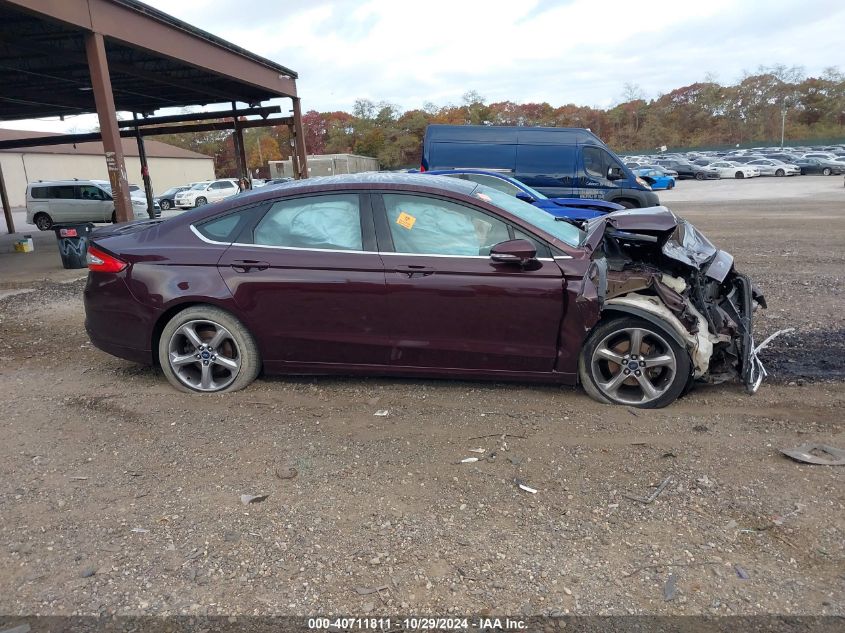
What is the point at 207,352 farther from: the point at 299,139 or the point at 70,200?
the point at 70,200

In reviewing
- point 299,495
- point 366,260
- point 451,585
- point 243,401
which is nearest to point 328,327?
point 366,260

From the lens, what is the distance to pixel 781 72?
8244cm

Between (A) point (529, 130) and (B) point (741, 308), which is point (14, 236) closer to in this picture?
(A) point (529, 130)

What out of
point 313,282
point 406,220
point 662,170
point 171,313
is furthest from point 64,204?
point 662,170

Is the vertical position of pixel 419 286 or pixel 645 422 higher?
pixel 419 286

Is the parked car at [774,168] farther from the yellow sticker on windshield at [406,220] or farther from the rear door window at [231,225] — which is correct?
the rear door window at [231,225]

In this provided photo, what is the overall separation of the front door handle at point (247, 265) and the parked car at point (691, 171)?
1742 inches

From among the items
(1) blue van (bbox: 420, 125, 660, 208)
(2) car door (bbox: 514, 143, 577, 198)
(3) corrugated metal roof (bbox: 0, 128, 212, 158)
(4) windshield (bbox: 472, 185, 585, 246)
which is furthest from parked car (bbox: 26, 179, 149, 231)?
(4) windshield (bbox: 472, 185, 585, 246)

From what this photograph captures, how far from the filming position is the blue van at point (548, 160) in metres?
13.4

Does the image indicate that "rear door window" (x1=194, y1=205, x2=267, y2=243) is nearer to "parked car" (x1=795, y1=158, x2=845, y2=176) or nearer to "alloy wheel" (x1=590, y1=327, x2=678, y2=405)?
"alloy wheel" (x1=590, y1=327, x2=678, y2=405)

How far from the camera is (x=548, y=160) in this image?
1352 cm

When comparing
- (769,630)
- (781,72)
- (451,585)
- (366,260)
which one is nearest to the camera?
(769,630)

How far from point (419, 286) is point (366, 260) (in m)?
0.42

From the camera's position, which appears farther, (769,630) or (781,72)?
(781,72)
